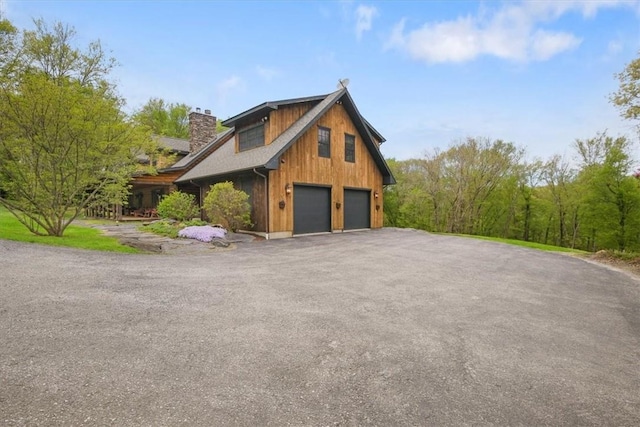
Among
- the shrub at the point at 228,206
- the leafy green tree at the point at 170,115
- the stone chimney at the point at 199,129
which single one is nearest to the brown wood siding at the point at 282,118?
the shrub at the point at 228,206

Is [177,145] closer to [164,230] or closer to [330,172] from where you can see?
[164,230]

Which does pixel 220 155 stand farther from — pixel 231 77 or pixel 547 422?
pixel 547 422

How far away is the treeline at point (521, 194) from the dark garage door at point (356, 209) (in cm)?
1090

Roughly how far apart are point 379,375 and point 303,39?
18.1m

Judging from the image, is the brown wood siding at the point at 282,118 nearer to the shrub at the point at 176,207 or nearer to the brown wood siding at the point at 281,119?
the brown wood siding at the point at 281,119

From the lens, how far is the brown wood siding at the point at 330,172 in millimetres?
12773

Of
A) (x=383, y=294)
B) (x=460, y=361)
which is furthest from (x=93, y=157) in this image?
(x=460, y=361)

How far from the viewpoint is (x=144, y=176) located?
63.8 ft

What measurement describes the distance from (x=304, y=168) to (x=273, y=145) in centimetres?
170

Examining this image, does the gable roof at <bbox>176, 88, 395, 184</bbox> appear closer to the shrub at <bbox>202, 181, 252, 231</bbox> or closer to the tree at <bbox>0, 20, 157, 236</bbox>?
the shrub at <bbox>202, 181, 252, 231</bbox>

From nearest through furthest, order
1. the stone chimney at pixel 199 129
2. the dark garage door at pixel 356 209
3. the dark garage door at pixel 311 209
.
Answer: the dark garage door at pixel 311 209 < the dark garage door at pixel 356 209 < the stone chimney at pixel 199 129

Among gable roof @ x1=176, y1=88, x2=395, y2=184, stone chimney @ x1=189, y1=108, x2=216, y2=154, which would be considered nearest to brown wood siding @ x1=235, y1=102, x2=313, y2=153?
gable roof @ x1=176, y1=88, x2=395, y2=184

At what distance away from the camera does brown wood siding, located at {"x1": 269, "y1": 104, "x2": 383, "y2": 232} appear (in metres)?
12.8

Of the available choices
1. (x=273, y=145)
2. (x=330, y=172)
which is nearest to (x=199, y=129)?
(x=273, y=145)
